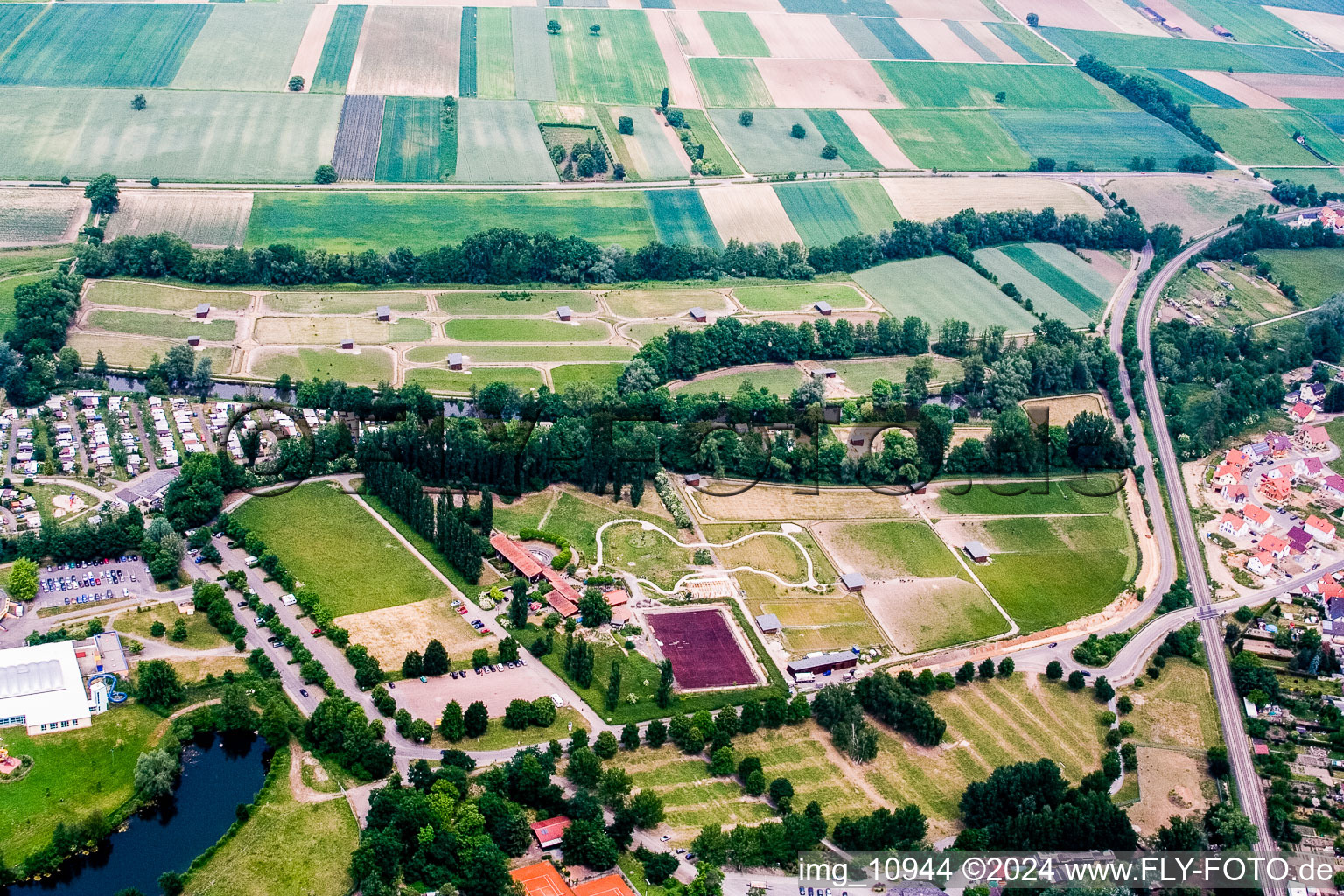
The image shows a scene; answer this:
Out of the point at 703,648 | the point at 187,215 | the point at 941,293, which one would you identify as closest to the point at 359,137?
the point at 187,215

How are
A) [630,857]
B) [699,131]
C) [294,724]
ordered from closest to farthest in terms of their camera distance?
[630,857]
[294,724]
[699,131]

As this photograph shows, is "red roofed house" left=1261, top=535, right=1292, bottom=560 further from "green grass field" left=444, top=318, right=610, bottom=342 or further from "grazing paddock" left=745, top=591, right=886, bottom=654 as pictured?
"green grass field" left=444, top=318, right=610, bottom=342

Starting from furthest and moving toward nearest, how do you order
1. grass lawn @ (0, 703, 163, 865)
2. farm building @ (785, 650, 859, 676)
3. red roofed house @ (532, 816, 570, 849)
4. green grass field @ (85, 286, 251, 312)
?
green grass field @ (85, 286, 251, 312)
farm building @ (785, 650, 859, 676)
red roofed house @ (532, 816, 570, 849)
grass lawn @ (0, 703, 163, 865)

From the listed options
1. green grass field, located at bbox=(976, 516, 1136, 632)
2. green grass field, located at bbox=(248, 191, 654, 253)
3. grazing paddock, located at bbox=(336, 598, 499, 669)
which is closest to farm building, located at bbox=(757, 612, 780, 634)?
green grass field, located at bbox=(976, 516, 1136, 632)

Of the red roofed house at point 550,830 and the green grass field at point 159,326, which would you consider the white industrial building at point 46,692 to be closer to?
the red roofed house at point 550,830

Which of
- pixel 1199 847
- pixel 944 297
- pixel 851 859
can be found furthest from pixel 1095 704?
pixel 944 297

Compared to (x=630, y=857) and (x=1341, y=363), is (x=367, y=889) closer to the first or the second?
(x=630, y=857)

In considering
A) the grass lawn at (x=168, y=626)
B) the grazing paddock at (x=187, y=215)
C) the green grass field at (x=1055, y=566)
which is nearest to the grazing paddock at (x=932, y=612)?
the green grass field at (x=1055, y=566)
